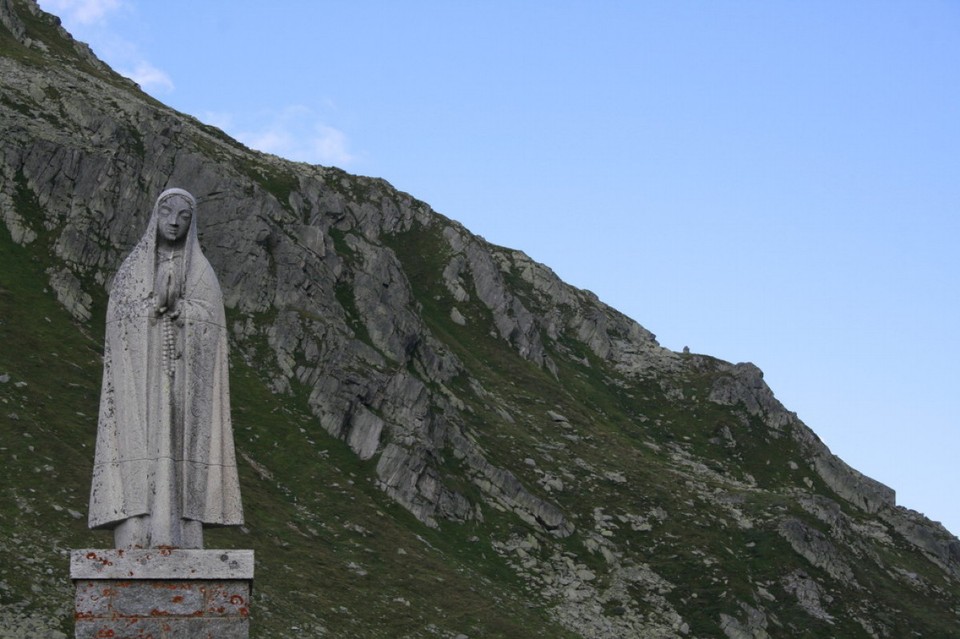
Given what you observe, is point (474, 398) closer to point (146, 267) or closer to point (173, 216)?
point (173, 216)

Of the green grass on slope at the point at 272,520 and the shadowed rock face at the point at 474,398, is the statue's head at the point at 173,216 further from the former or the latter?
the shadowed rock face at the point at 474,398

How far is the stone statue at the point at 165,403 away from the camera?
18828mm

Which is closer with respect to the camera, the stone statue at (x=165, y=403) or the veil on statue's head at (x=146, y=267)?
the stone statue at (x=165, y=403)

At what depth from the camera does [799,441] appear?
16012 cm

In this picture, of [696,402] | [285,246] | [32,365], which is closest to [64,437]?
[32,365]

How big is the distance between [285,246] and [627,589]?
144 ft

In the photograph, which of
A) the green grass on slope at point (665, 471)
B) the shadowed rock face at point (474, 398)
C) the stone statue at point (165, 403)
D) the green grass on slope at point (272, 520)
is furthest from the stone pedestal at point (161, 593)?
the green grass on slope at point (665, 471)

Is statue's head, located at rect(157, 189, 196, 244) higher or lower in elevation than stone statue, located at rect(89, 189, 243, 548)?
higher

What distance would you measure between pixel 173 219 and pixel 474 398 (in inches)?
4373

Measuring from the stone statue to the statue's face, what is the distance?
14mm

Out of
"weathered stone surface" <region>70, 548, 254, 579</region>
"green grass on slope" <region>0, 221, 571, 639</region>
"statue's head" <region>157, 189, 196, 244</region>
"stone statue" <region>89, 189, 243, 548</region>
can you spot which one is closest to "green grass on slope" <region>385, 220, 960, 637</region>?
"green grass on slope" <region>0, 221, 571, 639</region>

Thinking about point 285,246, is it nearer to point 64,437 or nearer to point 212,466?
point 64,437

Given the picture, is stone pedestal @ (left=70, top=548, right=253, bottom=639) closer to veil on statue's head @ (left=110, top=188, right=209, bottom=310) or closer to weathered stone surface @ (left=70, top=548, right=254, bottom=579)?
weathered stone surface @ (left=70, top=548, right=254, bottom=579)

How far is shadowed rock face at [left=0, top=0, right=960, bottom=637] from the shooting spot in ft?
336
